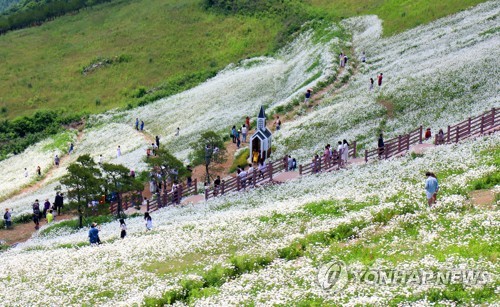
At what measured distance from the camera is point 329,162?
4525cm

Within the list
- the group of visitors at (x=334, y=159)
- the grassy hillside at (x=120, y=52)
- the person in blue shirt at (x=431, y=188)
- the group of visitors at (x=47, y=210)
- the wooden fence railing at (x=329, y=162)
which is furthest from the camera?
the grassy hillside at (x=120, y=52)

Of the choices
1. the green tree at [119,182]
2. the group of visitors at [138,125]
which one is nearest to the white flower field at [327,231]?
the green tree at [119,182]

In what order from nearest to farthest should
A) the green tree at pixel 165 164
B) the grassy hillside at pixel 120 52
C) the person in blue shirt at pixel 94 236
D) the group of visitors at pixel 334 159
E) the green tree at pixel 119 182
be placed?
the person in blue shirt at pixel 94 236 < the group of visitors at pixel 334 159 < the green tree at pixel 119 182 < the green tree at pixel 165 164 < the grassy hillside at pixel 120 52

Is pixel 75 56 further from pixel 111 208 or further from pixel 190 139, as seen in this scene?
pixel 111 208

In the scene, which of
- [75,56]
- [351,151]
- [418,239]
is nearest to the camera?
[418,239]

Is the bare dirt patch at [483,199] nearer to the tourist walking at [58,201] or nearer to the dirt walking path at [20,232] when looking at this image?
the dirt walking path at [20,232]

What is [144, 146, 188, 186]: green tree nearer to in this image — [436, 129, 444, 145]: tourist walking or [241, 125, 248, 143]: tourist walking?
[241, 125, 248, 143]: tourist walking

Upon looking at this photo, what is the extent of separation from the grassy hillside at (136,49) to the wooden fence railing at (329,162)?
161 feet

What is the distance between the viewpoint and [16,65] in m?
123

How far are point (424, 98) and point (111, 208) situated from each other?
97.2ft

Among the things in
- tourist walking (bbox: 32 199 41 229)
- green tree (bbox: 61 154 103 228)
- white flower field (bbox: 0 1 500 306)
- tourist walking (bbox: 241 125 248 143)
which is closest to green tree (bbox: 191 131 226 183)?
white flower field (bbox: 0 1 500 306)

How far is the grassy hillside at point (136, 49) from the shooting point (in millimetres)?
103750

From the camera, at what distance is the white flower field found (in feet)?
71.0

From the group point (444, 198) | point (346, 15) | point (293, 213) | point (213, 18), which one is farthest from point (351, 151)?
point (213, 18)
